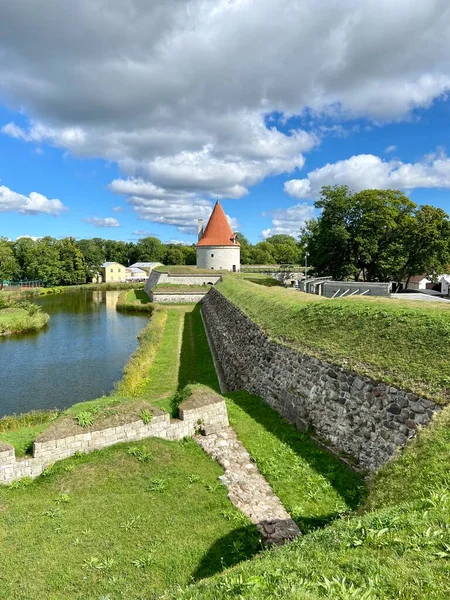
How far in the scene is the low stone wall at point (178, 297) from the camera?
4128 centimetres

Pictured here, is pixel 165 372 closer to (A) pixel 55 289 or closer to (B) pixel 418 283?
(B) pixel 418 283

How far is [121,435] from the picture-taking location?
27.1ft

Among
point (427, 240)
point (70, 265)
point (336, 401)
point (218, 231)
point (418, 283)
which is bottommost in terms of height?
point (336, 401)

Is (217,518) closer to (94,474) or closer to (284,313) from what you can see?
(94,474)

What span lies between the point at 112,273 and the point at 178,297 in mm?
42984

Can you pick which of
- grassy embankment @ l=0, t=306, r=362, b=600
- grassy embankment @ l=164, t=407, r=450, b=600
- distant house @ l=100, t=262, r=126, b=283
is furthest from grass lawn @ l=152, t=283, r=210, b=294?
distant house @ l=100, t=262, r=126, b=283

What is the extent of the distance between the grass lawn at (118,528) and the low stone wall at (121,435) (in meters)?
0.25

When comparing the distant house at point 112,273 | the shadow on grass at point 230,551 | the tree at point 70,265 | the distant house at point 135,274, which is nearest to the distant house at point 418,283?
the shadow on grass at point 230,551

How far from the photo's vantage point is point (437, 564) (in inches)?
→ 118

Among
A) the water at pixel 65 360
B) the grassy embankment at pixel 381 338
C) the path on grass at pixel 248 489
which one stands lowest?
the water at pixel 65 360

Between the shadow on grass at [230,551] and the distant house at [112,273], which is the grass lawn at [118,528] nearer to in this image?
the shadow on grass at [230,551]

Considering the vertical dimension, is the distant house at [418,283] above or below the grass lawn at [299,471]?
above

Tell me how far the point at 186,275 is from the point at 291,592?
142ft

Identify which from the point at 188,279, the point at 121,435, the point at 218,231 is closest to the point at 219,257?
the point at 218,231
